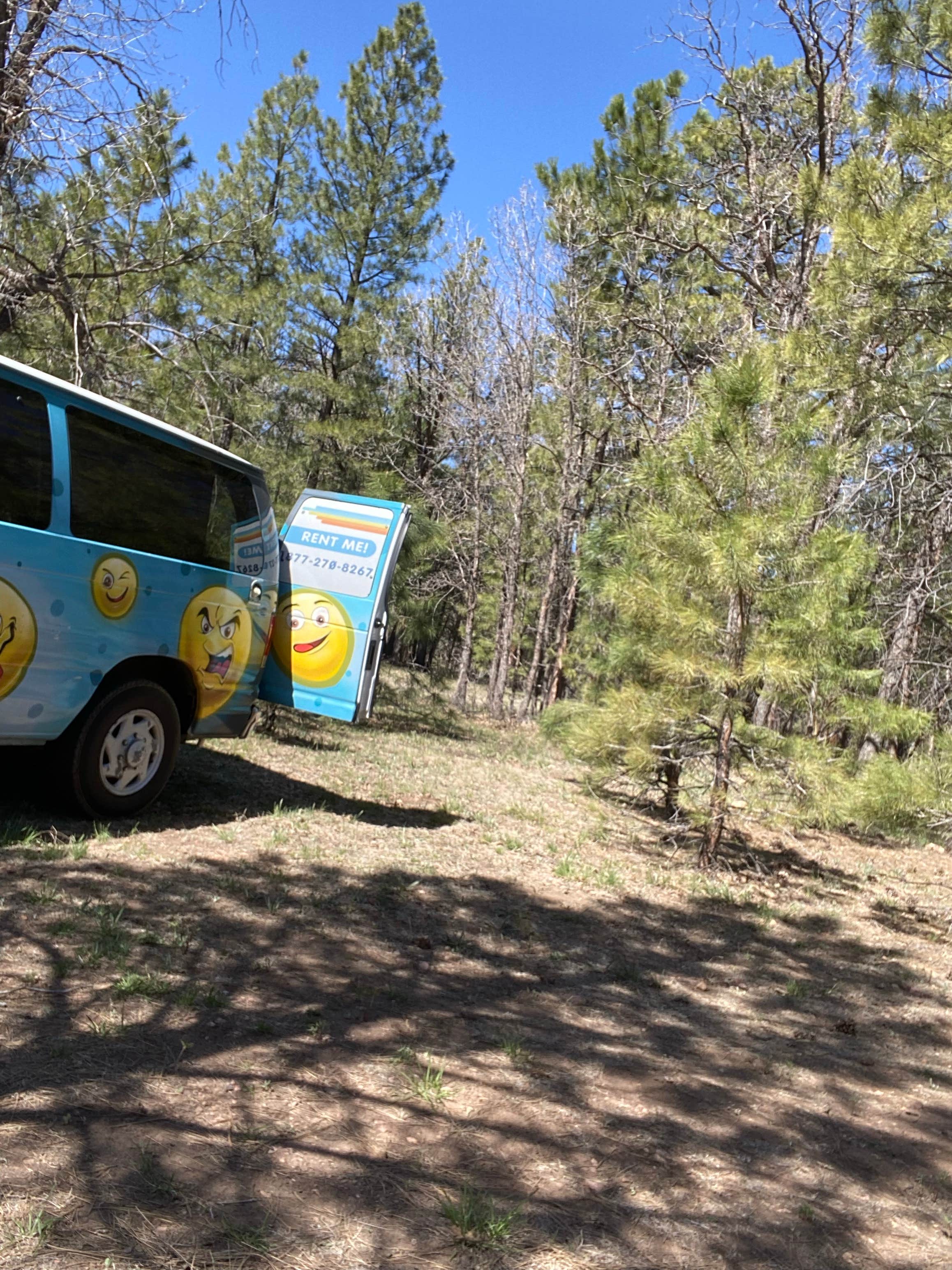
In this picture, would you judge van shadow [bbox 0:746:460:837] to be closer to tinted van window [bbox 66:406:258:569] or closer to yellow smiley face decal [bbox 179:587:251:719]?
yellow smiley face decal [bbox 179:587:251:719]

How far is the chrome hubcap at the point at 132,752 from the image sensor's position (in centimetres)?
582

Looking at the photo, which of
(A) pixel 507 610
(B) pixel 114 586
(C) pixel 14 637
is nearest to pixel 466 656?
(A) pixel 507 610

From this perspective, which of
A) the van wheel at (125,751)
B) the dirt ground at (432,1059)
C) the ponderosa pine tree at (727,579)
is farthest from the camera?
the ponderosa pine tree at (727,579)

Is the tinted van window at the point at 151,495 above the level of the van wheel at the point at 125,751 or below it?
above

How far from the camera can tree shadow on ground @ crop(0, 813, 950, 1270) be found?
101 inches

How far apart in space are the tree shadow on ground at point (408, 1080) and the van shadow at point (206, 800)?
780mm

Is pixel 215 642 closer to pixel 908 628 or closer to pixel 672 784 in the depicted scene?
pixel 672 784

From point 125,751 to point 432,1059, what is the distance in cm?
314

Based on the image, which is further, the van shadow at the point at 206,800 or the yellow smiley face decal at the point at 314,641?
the yellow smiley face decal at the point at 314,641

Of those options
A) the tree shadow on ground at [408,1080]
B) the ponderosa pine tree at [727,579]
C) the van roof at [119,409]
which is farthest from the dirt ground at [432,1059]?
the van roof at [119,409]

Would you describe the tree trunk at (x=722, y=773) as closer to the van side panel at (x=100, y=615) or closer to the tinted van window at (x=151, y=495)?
the van side panel at (x=100, y=615)

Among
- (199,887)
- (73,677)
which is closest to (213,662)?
(73,677)

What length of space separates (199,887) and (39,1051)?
6.49 ft

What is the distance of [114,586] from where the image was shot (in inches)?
217
